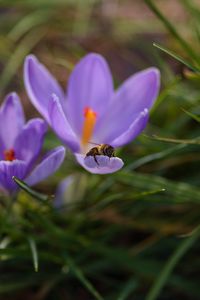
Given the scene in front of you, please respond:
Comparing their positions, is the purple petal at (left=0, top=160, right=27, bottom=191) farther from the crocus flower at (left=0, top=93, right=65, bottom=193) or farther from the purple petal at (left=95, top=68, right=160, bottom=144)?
the purple petal at (left=95, top=68, right=160, bottom=144)

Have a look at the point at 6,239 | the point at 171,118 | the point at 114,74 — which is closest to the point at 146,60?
the point at 114,74

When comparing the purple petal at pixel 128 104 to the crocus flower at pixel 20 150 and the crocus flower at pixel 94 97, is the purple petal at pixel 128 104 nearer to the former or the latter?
the crocus flower at pixel 94 97

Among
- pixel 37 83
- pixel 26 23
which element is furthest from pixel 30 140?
pixel 26 23

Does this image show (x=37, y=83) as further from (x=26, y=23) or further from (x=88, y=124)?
(x=26, y=23)

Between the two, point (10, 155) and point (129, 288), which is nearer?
point (10, 155)

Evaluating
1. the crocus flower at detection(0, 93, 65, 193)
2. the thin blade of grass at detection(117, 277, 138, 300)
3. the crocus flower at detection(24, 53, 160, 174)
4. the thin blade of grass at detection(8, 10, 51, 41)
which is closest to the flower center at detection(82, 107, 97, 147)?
the crocus flower at detection(24, 53, 160, 174)

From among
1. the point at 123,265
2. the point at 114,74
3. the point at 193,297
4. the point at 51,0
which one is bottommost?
the point at 193,297

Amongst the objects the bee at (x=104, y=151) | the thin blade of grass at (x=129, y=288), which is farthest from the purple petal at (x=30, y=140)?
the thin blade of grass at (x=129, y=288)

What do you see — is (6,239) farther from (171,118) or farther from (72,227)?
(171,118)
